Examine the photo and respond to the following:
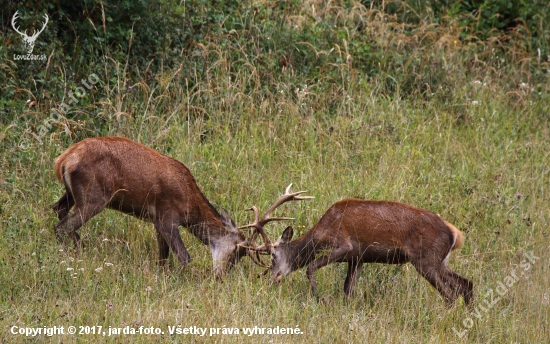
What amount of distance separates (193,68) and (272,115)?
1139mm

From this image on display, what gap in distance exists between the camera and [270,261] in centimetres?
768

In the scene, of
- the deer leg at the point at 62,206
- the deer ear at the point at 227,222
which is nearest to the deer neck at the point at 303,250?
the deer ear at the point at 227,222

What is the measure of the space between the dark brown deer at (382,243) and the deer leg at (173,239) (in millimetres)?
837

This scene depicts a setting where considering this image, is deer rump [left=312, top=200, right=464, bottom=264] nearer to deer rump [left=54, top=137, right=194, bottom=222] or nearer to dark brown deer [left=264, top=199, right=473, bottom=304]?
dark brown deer [left=264, top=199, right=473, bottom=304]

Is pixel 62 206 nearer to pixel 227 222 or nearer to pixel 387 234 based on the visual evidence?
pixel 227 222

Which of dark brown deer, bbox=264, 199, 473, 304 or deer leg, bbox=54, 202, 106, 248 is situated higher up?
dark brown deer, bbox=264, 199, 473, 304

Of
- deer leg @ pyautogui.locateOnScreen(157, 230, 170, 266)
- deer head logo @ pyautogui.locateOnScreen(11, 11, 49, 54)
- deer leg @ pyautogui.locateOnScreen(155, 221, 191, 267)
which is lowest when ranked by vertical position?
deer leg @ pyautogui.locateOnScreen(157, 230, 170, 266)

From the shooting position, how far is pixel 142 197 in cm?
759

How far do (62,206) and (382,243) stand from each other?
9.99ft

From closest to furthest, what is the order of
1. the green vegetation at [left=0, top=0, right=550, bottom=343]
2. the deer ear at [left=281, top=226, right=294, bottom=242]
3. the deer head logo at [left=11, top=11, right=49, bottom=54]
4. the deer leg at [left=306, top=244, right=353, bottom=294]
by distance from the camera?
1. the green vegetation at [left=0, top=0, right=550, bottom=343]
2. the deer leg at [left=306, top=244, right=353, bottom=294]
3. the deer ear at [left=281, top=226, right=294, bottom=242]
4. the deer head logo at [left=11, top=11, right=49, bottom=54]

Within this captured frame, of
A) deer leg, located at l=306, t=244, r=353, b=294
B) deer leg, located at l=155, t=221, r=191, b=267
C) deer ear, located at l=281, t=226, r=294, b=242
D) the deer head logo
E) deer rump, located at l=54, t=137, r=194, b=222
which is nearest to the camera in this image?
deer leg, located at l=306, t=244, r=353, b=294

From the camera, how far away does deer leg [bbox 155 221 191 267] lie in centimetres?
750

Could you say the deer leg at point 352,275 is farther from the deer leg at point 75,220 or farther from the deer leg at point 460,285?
the deer leg at point 75,220

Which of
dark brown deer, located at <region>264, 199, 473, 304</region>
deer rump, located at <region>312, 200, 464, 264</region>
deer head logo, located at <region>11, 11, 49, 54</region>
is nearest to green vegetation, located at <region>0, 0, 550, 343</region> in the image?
deer head logo, located at <region>11, 11, 49, 54</region>
